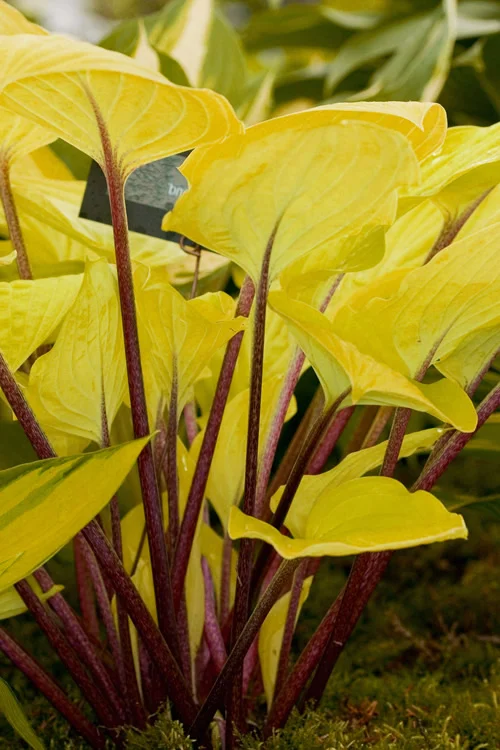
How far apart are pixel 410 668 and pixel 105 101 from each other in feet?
1.52

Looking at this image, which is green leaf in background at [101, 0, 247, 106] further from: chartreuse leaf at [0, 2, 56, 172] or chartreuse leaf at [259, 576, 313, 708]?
chartreuse leaf at [259, 576, 313, 708]

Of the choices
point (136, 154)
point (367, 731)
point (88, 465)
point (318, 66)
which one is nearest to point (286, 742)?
point (367, 731)

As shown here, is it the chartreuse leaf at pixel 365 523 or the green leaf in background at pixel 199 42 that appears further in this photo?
the green leaf in background at pixel 199 42

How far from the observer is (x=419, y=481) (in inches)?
15.2

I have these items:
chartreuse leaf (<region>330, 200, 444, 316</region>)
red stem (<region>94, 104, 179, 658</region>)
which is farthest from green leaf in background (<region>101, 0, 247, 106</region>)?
red stem (<region>94, 104, 179, 658</region>)

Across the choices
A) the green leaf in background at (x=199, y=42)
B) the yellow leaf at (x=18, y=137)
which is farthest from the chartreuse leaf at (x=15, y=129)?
the green leaf in background at (x=199, y=42)

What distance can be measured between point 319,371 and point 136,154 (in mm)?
119

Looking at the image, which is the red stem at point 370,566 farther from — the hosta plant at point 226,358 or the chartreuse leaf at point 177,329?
the chartreuse leaf at point 177,329

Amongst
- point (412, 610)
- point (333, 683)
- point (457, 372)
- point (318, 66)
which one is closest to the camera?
point (457, 372)

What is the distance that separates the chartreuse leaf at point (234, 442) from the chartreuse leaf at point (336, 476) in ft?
0.21

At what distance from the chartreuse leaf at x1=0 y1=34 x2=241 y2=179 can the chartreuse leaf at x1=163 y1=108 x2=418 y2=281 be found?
13 mm

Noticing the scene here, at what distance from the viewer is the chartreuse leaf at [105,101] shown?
25 centimetres

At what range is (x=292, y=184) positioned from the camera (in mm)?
287

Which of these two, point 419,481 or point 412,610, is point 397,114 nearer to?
point 419,481
